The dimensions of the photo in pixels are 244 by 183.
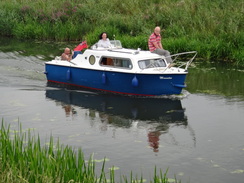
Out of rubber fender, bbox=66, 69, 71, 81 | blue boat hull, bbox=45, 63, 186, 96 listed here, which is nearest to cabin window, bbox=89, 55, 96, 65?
blue boat hull, bbox=45, 63, 186, 96

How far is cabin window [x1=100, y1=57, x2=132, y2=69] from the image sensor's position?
19000 millimetres

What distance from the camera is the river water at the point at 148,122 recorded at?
39.2ft

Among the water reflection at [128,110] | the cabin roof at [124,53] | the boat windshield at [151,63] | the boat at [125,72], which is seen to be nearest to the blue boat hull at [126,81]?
the boat at [125,72]

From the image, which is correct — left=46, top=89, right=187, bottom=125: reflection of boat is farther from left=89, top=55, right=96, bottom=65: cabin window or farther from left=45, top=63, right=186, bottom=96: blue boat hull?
left=89, top=55, right=96, bottom=65: cabin window

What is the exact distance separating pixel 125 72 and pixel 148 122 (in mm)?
3386

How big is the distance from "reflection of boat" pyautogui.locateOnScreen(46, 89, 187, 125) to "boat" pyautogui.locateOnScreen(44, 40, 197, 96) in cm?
40

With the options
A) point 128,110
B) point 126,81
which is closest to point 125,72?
point 126,81

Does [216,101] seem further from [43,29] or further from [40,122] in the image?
[43,29]

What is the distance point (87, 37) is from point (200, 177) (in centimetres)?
2157

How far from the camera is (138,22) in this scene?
31.5 m

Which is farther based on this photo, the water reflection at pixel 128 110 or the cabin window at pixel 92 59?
the cabin window at pixel 92 59

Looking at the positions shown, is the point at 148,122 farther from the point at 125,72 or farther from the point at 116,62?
the point at 116,62

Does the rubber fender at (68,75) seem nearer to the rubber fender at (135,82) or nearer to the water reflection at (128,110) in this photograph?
the water reflection at (128,110)

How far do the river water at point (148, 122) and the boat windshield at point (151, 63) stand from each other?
4.00 ft
